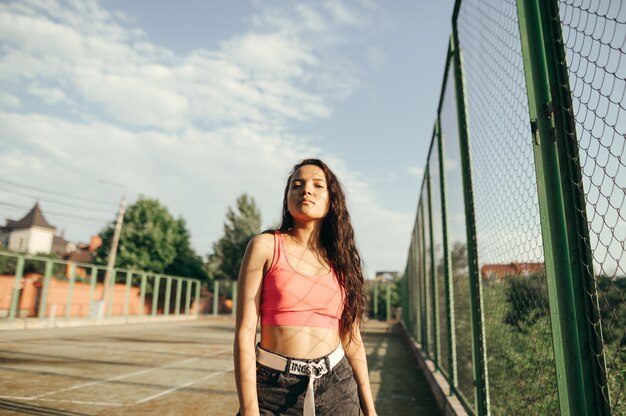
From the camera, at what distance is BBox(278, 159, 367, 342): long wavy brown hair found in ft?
6.19

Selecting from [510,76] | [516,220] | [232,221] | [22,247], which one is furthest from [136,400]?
[22,247]

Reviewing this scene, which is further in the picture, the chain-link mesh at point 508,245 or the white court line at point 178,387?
the white court line at point 178,387

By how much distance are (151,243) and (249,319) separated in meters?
34.8

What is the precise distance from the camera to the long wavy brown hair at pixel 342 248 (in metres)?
1.89

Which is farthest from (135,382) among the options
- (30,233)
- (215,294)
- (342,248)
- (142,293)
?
(30,233)

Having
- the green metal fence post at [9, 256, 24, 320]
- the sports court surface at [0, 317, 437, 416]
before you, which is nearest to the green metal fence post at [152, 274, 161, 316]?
the green metal fence post at [9, 256, 24, 320]

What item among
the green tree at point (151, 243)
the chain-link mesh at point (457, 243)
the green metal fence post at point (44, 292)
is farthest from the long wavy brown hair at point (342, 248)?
the green tree at point (151, 243)

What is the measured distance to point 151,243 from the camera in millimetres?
33875

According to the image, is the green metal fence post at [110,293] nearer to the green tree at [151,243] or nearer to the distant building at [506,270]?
the green tree at [151,243]

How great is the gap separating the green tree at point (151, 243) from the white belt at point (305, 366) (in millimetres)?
34172

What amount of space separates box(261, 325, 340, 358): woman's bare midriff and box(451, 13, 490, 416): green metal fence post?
5.37 feet

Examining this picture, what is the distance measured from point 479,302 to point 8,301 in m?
16.5

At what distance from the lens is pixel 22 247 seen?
185 ft

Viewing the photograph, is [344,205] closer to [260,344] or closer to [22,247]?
[260,344]
